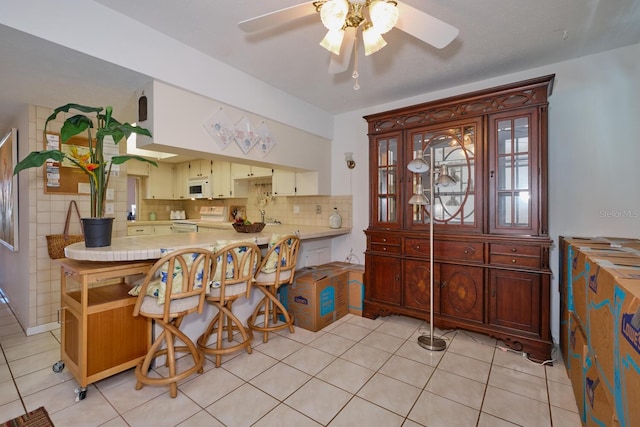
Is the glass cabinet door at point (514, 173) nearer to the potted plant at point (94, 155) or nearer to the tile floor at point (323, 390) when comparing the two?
the tile floor at point (323, 390)

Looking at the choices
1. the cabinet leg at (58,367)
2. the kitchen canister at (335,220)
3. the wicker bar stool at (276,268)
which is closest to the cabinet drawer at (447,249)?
the kitchen canister at (335,220)

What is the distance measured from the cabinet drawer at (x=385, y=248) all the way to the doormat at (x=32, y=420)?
2.76 meters

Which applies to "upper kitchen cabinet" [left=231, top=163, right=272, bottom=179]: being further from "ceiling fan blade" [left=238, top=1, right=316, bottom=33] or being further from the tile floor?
"ceiling fan blade" [left=238, top=1, right=316, bottom=33]

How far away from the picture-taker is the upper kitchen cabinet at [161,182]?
18.7 feet

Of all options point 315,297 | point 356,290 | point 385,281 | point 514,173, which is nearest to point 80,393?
point 315,297

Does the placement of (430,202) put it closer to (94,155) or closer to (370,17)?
(370,17)

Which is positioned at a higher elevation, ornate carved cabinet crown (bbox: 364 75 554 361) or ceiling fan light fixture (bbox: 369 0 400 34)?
ceiling fan light fixture (bbox: 369 0 400 34)

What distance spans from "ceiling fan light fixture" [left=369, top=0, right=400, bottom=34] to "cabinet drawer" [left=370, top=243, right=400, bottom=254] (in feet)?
6.84

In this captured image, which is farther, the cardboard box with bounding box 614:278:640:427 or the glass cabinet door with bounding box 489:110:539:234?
the glass cabinet door with bounding box 489:110:539:234

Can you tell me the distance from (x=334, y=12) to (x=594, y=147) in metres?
2.46

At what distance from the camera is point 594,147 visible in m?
2.40

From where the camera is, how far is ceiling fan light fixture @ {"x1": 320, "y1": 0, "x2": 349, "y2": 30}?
4.71 ft

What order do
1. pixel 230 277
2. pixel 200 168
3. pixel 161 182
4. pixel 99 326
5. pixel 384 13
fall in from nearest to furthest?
pixel 384 13 → pixel 99 326 → pixel 230 277 → pixel 200 168 → pixel 161 182

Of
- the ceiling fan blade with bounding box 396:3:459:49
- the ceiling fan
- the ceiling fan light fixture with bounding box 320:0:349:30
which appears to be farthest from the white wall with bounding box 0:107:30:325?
the ceiling fan blade with bounding box 396:3:459:49
